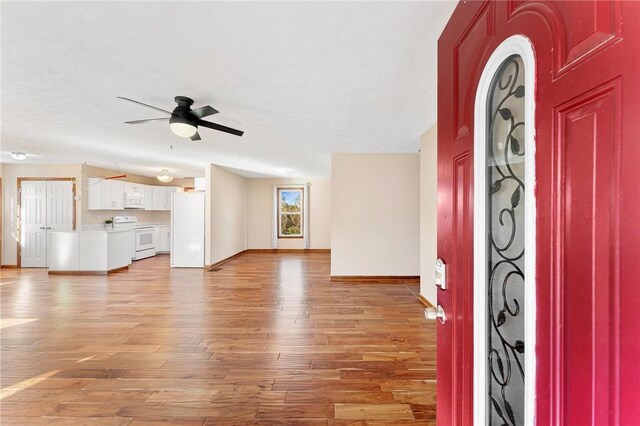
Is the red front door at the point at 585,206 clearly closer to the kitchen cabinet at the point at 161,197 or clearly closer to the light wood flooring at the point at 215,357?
the light wood flooring at the point at 215,357

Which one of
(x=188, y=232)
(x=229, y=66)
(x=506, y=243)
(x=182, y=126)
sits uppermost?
(x=229, y=66)

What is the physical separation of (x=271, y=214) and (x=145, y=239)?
357 centimetres

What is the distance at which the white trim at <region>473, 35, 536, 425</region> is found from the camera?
66cm

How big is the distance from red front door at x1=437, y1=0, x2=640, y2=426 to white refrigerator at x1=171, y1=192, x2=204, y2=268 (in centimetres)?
653

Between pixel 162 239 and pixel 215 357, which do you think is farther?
pixel 162 239

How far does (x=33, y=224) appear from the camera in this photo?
632 cm

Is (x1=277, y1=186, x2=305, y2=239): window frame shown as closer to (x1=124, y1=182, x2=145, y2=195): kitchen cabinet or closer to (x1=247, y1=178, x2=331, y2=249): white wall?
(x1=247, y1=178, x2=331, y2=249): white wall

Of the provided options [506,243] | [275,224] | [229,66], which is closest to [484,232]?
[506,243]

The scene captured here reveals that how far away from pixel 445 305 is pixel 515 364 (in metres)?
0.31

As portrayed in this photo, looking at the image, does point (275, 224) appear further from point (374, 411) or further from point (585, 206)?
point (585, 206)

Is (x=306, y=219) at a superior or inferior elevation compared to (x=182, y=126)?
inferior

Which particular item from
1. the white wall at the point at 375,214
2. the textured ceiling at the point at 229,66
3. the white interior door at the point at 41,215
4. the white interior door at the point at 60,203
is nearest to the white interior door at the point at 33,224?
the white interior door at the point at 41,215

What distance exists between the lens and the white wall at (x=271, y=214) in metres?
8.94

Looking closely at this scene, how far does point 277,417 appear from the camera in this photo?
176 centimetres
